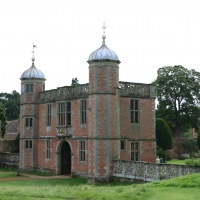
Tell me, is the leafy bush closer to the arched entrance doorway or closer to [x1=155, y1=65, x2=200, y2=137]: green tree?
the arched entrance doorway

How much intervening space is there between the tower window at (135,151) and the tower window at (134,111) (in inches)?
65.3

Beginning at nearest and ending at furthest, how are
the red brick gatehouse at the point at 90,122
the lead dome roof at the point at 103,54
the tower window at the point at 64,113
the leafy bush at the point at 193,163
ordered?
1. the leafy bush at the point at 193,163
2. the red brick gatehouse at the point at 90,122
3. the lead dome roof at the point at 103,54
4. the tower window at the point at 64,113

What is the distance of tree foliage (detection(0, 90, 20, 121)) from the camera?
85.7m

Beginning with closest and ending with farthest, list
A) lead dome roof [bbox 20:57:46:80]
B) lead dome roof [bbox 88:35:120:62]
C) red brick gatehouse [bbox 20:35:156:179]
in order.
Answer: red brick gatehouse [bbox 20:35:156:179] → lead dome roof [bbox 88:35:120:62] → lead dome roof [bbox 20:57:46:80]

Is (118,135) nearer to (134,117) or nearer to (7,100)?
(134,117)

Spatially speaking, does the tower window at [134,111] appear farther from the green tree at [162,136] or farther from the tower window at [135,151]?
the green tree at [162,136]

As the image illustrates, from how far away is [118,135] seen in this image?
28562 mm

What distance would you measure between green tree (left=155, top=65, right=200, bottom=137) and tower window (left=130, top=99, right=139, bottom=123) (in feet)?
80.7

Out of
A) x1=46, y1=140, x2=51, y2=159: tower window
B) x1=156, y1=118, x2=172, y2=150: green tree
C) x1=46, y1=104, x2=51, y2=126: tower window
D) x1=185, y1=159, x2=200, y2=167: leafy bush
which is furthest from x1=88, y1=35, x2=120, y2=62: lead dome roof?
x1=156, y1=118, x2=172, y2=150: green tree

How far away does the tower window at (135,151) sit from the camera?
30.5 meters

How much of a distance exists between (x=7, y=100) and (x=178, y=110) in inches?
1687

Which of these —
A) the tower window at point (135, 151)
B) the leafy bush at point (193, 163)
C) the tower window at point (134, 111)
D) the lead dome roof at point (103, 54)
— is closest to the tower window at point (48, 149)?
the tower window at point (135, 151)

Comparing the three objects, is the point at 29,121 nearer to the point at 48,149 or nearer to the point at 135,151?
the point at 48,149

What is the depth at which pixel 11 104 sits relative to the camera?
281 feet
